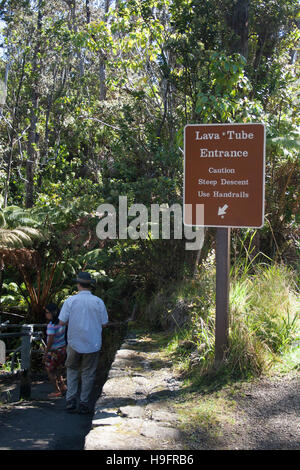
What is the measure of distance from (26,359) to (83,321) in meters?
1.95

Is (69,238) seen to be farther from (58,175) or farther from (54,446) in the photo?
(58,175)

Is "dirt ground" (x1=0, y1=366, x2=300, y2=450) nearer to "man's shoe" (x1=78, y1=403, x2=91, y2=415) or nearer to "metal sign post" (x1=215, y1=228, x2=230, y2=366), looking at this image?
"man's shoe" (x1=78, y1=403, x2=91, y2=415)

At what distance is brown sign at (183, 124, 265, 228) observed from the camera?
191 inches

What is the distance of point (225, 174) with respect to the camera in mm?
4949

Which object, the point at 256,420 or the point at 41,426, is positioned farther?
the point at 41,426

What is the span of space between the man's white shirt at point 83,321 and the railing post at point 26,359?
143cm

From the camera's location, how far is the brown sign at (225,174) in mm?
4852

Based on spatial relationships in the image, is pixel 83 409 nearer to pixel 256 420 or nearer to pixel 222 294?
pixel 222 294

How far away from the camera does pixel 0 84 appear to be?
14.2 m

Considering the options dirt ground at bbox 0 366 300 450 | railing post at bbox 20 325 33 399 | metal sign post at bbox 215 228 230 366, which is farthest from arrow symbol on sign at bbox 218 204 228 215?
railing post at bbox 20 325 33 399

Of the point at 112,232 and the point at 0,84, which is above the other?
the point at 0,84

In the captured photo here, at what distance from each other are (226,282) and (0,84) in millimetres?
11453

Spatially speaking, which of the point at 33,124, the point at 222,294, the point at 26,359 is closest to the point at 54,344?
the point at 26,359
